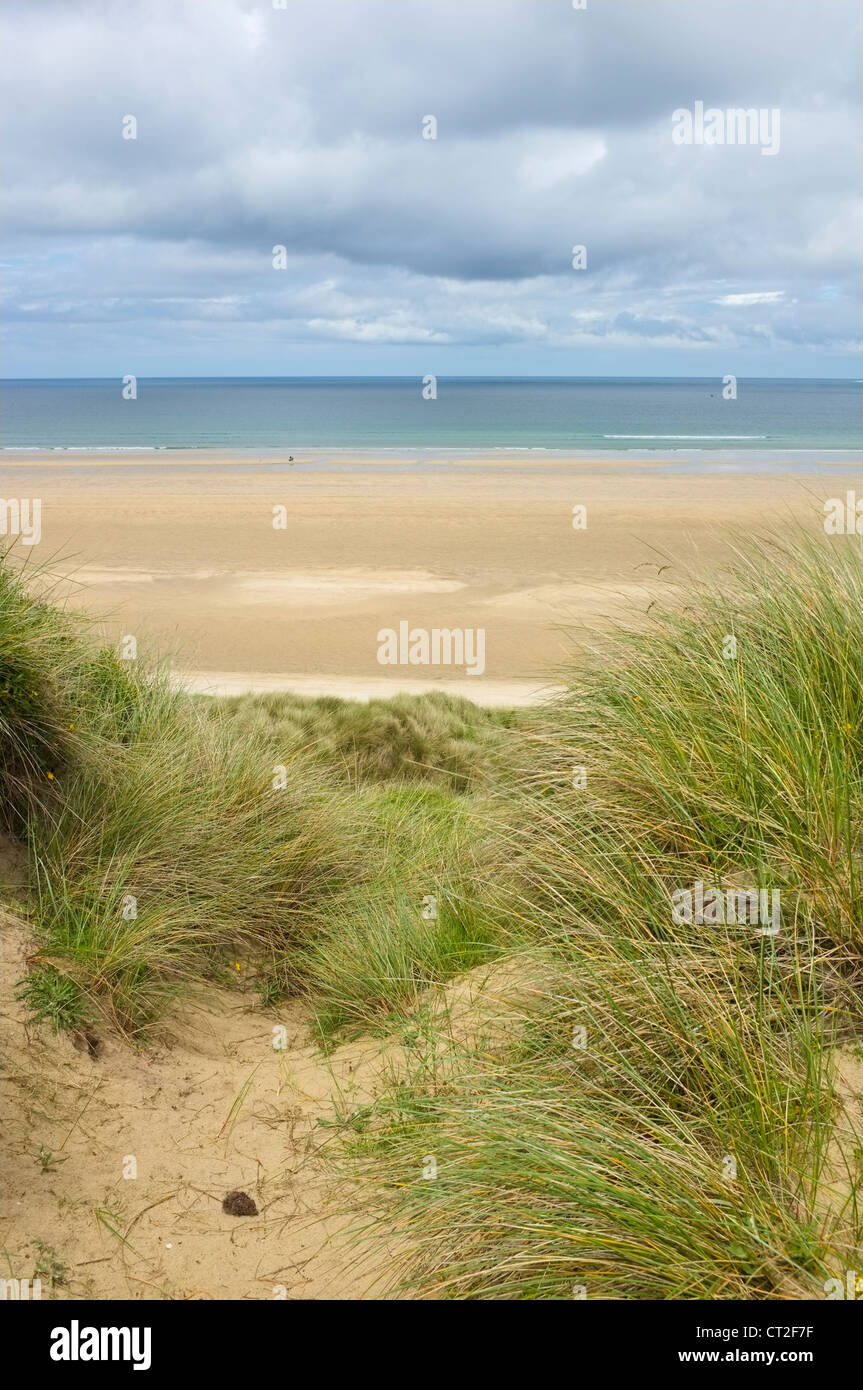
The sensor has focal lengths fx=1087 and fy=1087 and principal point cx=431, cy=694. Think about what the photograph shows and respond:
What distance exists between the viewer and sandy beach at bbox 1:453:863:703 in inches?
506

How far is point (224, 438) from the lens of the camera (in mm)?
65562

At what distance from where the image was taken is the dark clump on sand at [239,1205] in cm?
369

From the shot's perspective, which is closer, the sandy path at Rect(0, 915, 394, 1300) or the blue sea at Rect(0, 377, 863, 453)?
the sandy path at Rect(0, 915, 394, 1300)

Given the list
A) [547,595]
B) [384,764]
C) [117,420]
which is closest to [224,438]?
[117,420]

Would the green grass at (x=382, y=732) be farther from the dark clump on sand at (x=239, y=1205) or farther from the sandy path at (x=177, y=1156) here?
the dark clump on sand at (x=239, y=1205)

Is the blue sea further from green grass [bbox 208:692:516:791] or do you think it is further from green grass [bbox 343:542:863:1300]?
green grass [bbox 343:542:863:1300]

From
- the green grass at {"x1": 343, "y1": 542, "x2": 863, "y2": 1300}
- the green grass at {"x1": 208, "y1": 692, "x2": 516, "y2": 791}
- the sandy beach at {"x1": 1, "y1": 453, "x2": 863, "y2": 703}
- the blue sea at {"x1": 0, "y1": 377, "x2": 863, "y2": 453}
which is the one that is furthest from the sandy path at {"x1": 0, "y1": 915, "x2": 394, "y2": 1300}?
the blue sea at {"x1": 0, "y1": 377, "x2": 863, "y2": 453}

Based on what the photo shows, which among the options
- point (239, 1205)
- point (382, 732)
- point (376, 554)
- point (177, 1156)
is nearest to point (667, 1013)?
point (239, 1205)

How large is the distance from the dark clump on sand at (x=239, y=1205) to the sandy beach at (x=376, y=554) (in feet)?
11.0

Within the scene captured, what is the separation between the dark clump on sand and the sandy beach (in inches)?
132

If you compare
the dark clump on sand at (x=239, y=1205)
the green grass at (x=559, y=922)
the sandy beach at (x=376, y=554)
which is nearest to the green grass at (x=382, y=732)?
the sandy beach at (x=376, y=554)

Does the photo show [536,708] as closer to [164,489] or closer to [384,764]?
[384,764]

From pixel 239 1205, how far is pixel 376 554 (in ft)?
62.1

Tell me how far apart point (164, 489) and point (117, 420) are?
168 feet
